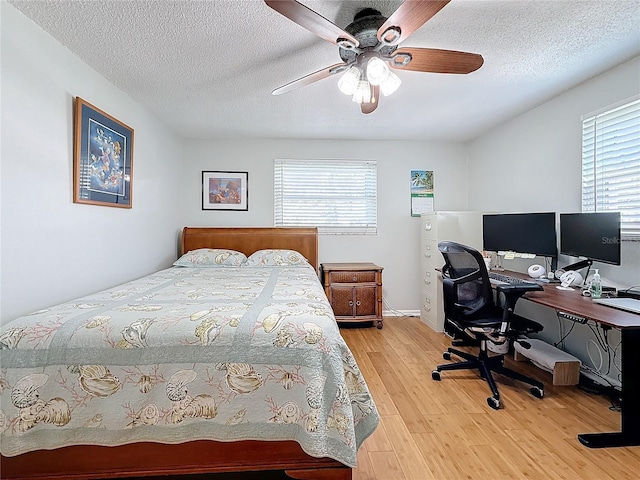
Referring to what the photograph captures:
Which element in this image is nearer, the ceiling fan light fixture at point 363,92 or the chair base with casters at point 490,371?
the ceiling fan light fixture at point 363,92

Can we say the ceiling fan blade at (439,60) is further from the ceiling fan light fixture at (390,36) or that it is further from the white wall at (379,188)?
Answer: the white wall at (379,188)

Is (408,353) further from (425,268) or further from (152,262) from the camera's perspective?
(152,262)

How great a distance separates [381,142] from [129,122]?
9.25 ft

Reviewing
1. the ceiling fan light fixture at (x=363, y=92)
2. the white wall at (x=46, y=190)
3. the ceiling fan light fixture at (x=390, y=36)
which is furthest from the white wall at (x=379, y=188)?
the ceiling fan light fixture at (x=390, y=36)

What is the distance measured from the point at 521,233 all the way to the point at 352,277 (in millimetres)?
1722

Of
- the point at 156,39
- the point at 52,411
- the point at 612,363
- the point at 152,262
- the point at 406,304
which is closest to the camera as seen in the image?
the point at 52,411

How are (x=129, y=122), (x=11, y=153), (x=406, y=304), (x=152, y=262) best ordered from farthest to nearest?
1. (x=406, y=304)
2. (x=152, y=262)
3. (x=129, y=122)
4. (x=11, y=153)

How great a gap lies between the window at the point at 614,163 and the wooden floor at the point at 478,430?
49.4 inches

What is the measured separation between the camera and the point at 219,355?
4.39ft

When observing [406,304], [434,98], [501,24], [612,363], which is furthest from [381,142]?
[612,363]

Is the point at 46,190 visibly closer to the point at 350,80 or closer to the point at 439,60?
the point at 350,80

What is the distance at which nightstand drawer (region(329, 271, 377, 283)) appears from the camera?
371 cm

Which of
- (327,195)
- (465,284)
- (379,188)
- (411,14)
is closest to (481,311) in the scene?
(465,284)

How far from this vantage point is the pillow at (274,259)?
138 inches
